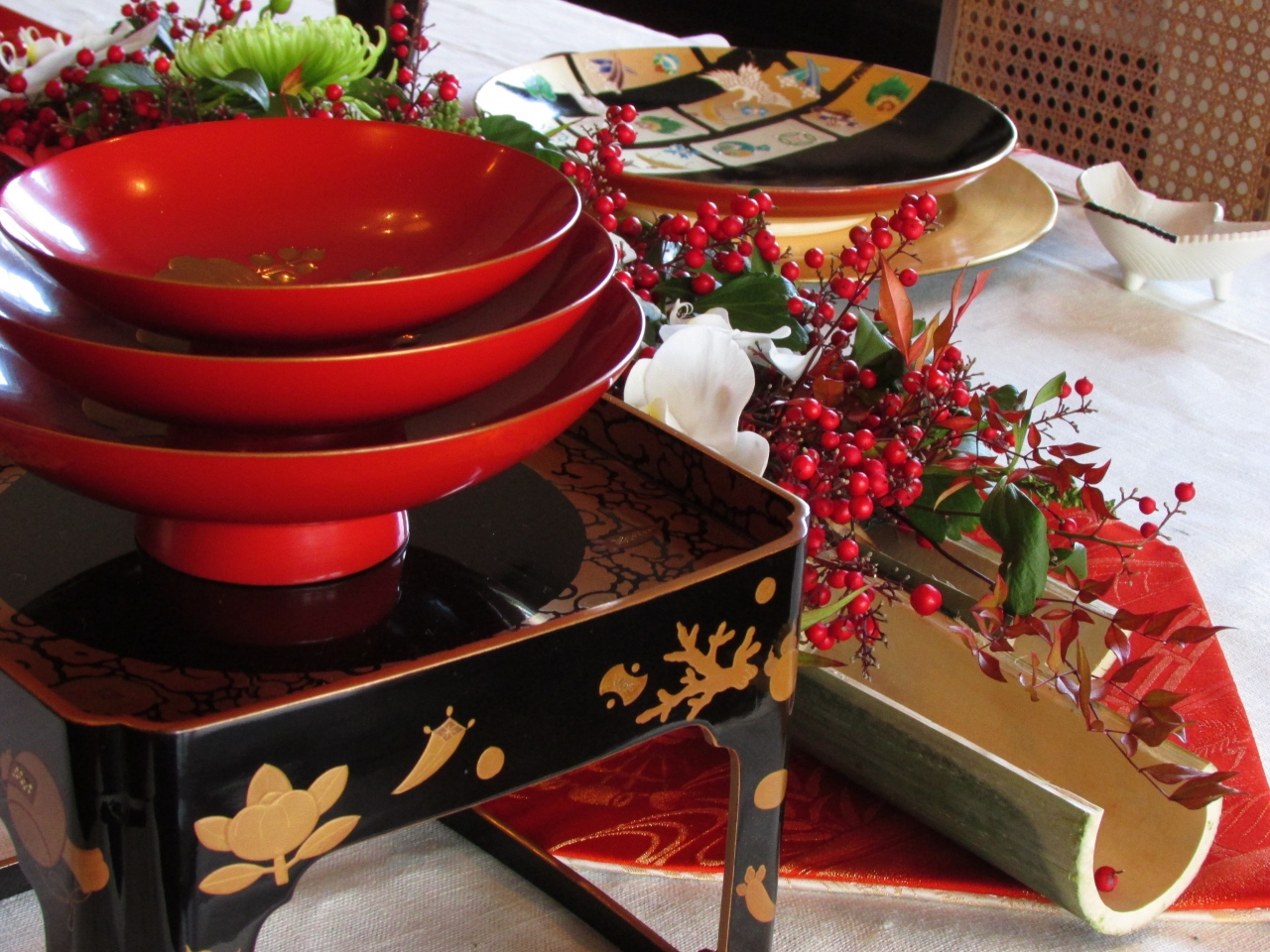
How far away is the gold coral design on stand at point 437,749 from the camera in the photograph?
35 centimetres

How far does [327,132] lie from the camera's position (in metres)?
0.42

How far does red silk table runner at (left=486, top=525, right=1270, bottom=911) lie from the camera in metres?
0.53

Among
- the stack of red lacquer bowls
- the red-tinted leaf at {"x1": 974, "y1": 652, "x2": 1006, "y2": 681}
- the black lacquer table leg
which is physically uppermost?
the stack of red lacquer bowls

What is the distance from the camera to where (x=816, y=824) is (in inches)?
21.8

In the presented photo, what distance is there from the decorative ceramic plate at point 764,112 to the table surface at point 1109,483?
0.11 m

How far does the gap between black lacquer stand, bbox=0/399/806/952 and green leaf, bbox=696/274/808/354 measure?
0.56 feet

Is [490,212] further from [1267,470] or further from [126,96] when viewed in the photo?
[1267,470]

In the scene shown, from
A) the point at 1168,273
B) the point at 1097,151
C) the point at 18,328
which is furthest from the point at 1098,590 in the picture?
the point at 1097,151

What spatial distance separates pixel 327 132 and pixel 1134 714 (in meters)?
0.42

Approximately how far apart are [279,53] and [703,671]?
0.53 metres

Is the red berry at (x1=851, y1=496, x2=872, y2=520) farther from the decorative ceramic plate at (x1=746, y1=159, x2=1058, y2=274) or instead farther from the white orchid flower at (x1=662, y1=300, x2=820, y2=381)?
the decorative ceramic plate at (x1=746, y1=159, x2=1058, y2=274)

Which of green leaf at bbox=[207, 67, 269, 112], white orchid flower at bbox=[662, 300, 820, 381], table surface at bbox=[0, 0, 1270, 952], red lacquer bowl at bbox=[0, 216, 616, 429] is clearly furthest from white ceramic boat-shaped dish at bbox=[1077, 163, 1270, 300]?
red lacquer bowl at bbox=[0, 216, 616, 429]

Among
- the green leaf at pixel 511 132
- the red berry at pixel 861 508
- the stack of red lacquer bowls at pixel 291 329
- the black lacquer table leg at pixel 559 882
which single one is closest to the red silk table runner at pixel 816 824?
the black lacquer table leg at pixel 559 882

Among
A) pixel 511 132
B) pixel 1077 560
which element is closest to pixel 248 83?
pixel 511 132
